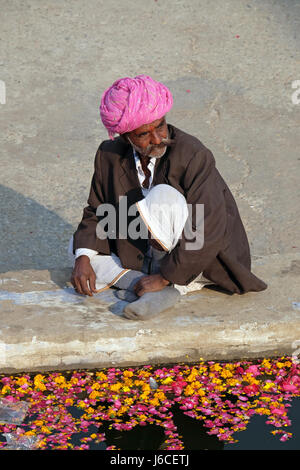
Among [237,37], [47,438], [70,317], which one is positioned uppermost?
A: [237,37]

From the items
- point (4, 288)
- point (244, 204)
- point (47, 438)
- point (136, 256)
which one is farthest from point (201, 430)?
point (244, 204)

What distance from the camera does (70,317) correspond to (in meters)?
4.10

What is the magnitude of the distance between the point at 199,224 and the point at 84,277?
69cm

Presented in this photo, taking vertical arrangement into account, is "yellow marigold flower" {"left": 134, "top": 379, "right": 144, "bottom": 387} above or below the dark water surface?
above

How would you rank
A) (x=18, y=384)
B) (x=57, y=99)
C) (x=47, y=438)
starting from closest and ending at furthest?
(x=47, y=438), (x=18, y=384), (x=57, y=99)

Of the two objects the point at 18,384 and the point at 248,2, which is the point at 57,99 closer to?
the point at 248,2

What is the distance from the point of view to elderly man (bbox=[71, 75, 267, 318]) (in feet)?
13.1

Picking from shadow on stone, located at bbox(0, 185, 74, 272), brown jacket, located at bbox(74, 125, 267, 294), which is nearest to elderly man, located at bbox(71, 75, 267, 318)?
brown jacket, located at bbox(74, 125, 267, 294)

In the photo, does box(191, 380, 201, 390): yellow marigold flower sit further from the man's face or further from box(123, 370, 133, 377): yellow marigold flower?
the man's face

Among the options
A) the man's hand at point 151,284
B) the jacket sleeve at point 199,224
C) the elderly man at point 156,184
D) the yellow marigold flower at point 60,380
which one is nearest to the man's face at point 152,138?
the elderly man at point 156,184

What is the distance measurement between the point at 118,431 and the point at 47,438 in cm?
31

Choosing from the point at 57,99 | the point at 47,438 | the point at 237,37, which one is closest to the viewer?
the point at 47,438

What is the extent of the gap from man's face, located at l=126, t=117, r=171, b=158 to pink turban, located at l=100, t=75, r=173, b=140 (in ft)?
0.12

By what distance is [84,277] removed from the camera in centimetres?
427
